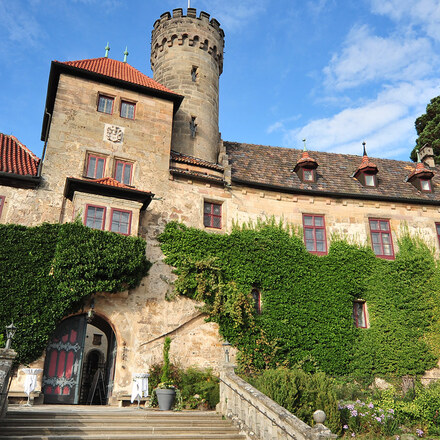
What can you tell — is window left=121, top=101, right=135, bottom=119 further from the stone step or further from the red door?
the stone step

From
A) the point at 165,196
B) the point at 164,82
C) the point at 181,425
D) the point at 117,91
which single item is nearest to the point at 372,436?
the point at 181,425

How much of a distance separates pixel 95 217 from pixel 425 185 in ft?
56.8

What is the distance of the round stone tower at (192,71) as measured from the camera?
22.2 meters

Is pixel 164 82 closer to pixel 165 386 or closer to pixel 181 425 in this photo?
pixel 165 386

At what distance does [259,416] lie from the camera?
9953 millimetres

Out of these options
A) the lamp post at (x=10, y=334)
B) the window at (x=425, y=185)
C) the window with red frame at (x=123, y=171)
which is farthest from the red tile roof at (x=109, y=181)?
the window at (x=425, y=185)

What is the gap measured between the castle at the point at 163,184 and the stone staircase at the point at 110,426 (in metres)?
4.39

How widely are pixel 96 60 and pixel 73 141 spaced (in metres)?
5.34

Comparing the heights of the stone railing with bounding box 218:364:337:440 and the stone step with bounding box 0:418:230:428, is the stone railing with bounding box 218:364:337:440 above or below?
above

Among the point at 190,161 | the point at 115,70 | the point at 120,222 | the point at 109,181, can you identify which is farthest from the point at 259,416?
the point at 115,70

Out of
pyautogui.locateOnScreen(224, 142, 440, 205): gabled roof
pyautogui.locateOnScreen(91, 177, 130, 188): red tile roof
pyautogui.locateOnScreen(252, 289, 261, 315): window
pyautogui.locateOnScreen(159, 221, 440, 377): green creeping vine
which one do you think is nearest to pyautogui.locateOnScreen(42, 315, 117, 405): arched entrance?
pyautogui.locateOnScreen(159, 221, 440, 377): green creeping vine

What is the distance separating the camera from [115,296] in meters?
16.0

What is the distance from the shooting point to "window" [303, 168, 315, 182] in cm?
2189

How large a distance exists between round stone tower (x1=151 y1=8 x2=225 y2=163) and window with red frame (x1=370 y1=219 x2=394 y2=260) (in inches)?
347
